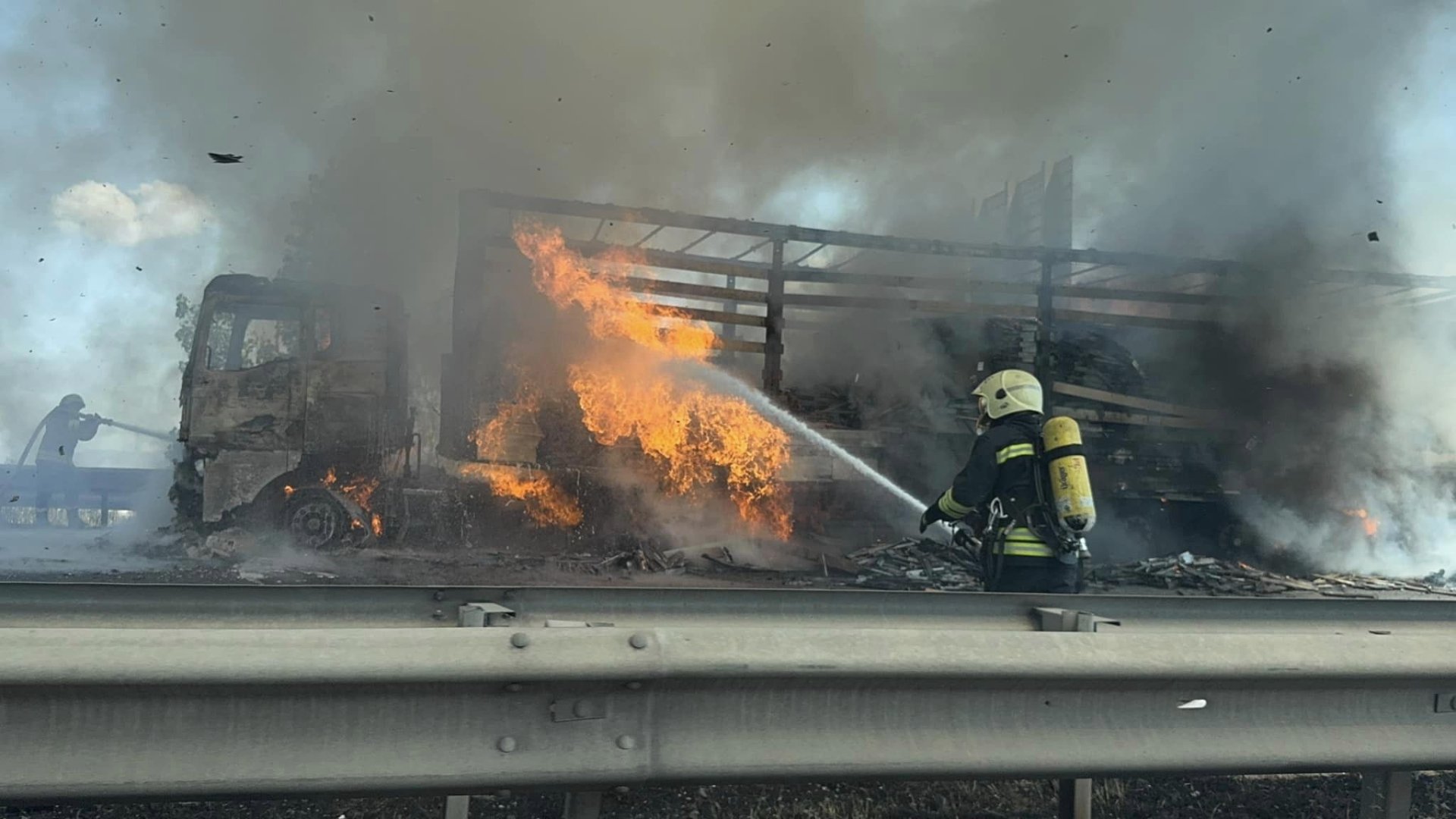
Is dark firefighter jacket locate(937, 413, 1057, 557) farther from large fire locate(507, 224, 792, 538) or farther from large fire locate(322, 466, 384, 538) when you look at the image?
large fire locate(322, 466, 384, 538)

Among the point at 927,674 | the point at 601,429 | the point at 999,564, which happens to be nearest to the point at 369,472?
the point at 601,429

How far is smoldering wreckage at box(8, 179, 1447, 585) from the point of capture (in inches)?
326

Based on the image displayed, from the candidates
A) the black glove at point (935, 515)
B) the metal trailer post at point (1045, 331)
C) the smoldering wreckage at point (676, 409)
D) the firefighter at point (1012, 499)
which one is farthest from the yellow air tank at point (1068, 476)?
the metal trailer post at point (1045, 331)

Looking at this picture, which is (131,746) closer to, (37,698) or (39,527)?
(37,698)

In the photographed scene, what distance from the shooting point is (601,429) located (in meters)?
8.98

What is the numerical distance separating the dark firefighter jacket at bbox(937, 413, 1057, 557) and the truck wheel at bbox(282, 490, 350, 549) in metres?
5.97

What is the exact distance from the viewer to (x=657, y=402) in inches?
365

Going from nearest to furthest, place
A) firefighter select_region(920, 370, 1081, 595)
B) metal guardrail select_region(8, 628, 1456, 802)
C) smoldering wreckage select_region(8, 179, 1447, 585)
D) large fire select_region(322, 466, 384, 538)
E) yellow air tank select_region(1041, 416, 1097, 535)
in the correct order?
metal guardrail select_region(8, 628, 1456, 802) < yellow air tank select_region(1041, 416, 1097, 535) < firefighter select_region(920, 370, 1081, 595) < smoldering wreckage select_region(8, 179, 1447, 585) < large fire select_region(322, 466, 384, 538)

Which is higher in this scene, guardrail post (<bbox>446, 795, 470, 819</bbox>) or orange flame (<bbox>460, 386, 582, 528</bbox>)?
orange flame (<bbox>460, 386, 582, 528</bbox>)

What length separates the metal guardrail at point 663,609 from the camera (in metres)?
1.99

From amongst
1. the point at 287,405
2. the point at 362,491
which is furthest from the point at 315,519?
the point at 287,405

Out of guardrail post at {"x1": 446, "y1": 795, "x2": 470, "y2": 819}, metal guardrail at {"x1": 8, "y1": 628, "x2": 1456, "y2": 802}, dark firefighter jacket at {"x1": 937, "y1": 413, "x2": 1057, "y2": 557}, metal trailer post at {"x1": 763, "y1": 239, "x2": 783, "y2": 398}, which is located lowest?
guardrail post at {"x1": 446, "y1": 795, "x2": 470, "y2": 819}

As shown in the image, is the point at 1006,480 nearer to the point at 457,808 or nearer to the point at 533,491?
the point at 457,808

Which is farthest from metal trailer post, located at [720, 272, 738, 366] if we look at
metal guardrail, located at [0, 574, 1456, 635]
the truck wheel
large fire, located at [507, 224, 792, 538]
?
metal guardrail, located at [0, 574, 1456, 635]
